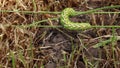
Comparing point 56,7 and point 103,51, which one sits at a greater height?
point 56,7

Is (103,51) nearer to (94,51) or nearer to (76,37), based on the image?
(94,51)

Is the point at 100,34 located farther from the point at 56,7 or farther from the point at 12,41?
the point at 12,41

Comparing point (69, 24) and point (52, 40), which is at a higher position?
point (69, 24)

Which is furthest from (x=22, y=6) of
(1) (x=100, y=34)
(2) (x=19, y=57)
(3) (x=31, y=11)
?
(1) (x=100, y=34)

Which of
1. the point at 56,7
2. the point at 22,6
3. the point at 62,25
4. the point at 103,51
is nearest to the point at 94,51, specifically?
the point at 103,51

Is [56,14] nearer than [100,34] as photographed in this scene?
No

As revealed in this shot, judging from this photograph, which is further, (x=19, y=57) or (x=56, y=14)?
(x=56, y=14)
